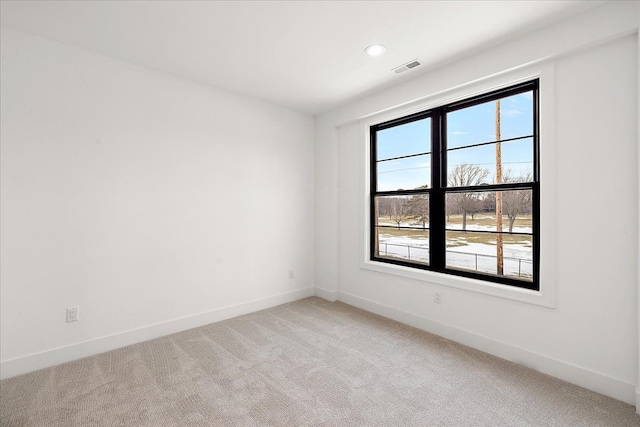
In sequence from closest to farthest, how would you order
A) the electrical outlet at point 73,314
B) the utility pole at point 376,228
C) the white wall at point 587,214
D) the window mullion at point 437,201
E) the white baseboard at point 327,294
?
the white wall at point 587,214 → the electrical outlet at point 73,314 → the window mullion at point 437,201 → the utility pole at point 376,228 → the white baseboard at point 327,294

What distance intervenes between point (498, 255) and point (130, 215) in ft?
11.4

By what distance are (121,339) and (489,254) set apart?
11.5ft

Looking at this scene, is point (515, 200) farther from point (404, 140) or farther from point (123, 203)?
point (123, 203)

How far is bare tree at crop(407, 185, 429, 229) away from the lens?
342 cm

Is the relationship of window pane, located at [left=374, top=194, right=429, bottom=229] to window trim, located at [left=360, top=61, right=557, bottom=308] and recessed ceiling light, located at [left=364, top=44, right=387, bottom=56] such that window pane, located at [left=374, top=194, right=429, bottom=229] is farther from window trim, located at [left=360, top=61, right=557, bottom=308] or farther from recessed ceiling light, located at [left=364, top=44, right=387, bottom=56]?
recessed ceiling light, located at [left=364, top=44, right=387, bottom=56]

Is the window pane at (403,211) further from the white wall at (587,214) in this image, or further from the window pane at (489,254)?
the white wall at (587,214)

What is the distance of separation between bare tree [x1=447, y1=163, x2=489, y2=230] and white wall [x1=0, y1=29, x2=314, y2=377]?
7.05 feet

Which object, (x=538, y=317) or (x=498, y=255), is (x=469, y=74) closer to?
(x=498, y=255)

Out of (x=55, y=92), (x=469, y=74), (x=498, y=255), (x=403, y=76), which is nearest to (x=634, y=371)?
(x=498, y=255)

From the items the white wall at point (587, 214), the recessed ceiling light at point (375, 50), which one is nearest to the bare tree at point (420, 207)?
the white wall at point (587, 214)

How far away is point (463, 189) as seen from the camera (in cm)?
304

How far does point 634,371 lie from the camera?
204cm

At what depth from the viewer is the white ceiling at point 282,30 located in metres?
2.15

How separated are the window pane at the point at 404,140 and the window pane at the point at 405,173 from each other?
86 millimetres
